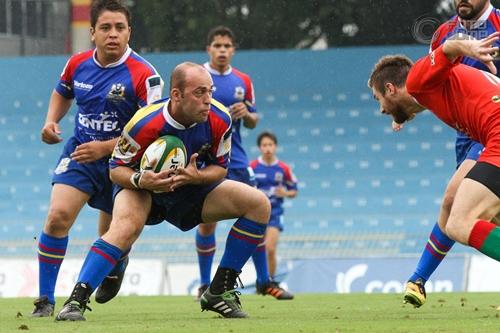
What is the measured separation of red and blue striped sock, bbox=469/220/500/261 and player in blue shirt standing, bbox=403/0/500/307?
6.29ft

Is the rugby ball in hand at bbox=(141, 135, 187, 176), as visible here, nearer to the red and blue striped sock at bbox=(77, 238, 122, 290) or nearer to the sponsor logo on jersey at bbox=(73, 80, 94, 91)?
the red and blue striped sock at bbox=(77, 238, 122, 290)

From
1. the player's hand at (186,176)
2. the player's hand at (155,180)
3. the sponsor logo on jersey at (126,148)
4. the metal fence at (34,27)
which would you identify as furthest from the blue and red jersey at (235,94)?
the metal fence at (34,27)

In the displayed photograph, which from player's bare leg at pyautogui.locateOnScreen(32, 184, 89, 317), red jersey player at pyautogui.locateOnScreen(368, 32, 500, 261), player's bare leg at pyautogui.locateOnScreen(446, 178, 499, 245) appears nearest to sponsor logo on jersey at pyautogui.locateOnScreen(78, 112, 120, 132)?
player's bare leg at pyautogui.locateOnScreen(32, 184, 89, 317)

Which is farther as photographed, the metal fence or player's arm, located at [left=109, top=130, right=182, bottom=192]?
the metal fence

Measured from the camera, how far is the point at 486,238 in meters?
6.93

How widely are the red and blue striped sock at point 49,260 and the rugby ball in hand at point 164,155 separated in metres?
1.49

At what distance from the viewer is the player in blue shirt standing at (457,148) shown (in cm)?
893

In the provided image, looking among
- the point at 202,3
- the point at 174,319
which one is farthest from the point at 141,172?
the point at 202,3

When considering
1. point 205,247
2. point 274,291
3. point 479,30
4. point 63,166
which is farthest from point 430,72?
point 205,247

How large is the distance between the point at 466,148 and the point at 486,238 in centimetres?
257

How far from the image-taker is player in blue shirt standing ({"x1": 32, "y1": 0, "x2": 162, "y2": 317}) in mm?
8906

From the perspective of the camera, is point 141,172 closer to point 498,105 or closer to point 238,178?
point 498,105

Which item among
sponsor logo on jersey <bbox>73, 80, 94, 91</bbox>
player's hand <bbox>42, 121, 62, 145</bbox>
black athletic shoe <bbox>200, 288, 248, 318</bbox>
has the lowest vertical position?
black athletic shoe <bbox>200, 288, 248, 318</bbox>

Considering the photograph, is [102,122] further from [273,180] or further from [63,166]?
[273,180]
